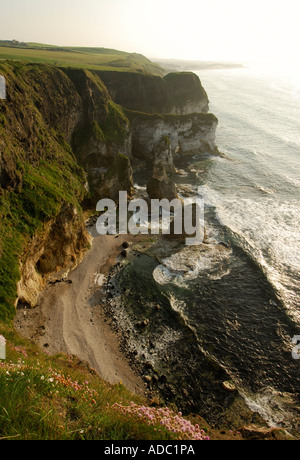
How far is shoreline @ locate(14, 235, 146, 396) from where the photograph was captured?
2141 cm

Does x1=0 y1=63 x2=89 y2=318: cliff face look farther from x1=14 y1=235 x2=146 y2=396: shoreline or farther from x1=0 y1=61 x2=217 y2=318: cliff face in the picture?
x1=14 y1=235 x2=146 y2=396: shoreline

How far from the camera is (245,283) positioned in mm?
29844

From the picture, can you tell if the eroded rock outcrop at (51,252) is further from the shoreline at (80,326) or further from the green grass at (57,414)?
the green grass at (57,414)

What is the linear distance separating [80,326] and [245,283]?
17.9 meters

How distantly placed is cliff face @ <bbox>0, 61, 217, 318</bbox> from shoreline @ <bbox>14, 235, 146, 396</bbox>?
1615 mm

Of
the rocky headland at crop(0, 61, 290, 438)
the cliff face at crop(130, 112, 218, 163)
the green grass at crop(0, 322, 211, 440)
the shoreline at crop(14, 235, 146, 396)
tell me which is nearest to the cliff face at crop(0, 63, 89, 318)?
the rocky headland at crop(0, 61, 290, 438)

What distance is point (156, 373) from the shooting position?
2141 cm

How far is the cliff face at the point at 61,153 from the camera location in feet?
79.1

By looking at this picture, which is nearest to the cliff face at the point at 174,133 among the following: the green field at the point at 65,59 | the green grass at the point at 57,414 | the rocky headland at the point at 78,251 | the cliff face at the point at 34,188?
the rocky headland at the point at 78,251

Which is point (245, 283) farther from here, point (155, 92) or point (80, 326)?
point (155, 92)

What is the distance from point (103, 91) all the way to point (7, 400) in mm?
52335

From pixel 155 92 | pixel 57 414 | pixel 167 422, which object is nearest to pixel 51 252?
pixel 57 414

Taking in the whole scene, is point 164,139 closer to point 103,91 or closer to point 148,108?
point 103,91

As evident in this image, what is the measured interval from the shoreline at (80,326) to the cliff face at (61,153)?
1.61 metres
